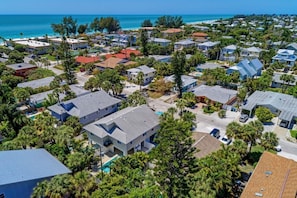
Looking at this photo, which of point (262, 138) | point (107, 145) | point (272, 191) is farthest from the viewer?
point (107, 145)

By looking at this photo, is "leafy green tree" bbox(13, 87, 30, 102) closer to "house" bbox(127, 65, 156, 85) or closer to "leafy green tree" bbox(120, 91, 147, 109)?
"leafy green tree" bbox(120, 91, 147, 109)

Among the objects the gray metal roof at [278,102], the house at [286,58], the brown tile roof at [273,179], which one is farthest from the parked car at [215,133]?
the house at [286,58]

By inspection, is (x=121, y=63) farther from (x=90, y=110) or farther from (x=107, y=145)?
(x=107, y=145)

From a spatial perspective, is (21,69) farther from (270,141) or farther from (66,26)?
(66,26)

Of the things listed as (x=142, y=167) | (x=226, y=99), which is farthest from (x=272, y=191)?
(x=226, y=99)

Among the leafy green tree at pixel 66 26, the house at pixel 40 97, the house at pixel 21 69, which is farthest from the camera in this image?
the leafy green tree at pixel 66 26

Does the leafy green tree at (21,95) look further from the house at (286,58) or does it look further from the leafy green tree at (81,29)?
the leafy green tree at (81,29)
